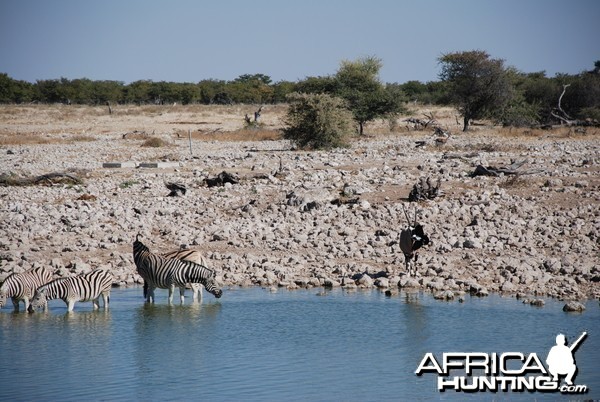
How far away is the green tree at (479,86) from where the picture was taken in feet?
143

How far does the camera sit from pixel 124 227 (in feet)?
57.9

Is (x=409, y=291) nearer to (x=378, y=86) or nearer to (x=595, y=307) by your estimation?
(x=595, y=307)

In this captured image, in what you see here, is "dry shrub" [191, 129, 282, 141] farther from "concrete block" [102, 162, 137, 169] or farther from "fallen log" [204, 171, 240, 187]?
"fallen log" [204, 171, 240, 187]

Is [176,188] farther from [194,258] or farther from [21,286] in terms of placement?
[21,286]

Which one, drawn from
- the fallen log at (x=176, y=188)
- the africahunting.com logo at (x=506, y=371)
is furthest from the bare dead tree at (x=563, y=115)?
the africahunting.com logo at (x=506, y=371)

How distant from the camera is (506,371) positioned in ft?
31.1

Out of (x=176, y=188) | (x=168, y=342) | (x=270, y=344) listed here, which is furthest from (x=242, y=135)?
(x=270, y=344)

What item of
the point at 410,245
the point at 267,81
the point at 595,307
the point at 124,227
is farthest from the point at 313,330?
the point at 267,81

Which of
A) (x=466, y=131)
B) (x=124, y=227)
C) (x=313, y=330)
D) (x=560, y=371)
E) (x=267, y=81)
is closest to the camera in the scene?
(x=560, y=371)

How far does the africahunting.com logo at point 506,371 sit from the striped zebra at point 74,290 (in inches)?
195

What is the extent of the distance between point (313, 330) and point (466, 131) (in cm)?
3137

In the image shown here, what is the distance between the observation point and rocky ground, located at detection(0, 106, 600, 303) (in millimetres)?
14250

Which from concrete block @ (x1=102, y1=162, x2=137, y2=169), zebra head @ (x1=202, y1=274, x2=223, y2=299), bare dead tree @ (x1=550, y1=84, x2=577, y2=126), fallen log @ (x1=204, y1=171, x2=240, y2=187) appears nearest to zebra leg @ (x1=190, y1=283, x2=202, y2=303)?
zebra head @ (x1=202, y1=274, x2=223, y2=299)

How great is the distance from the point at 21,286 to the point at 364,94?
31.0 metres
